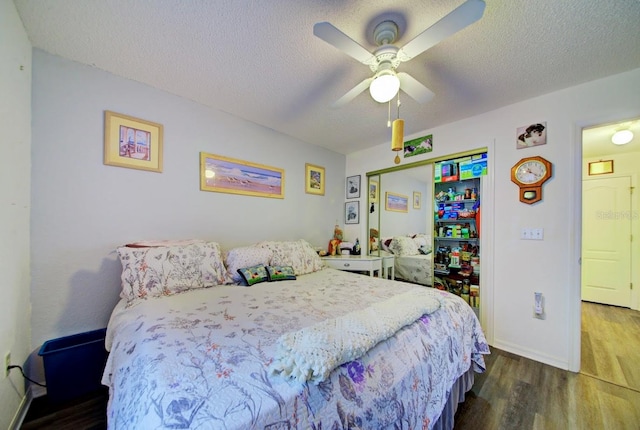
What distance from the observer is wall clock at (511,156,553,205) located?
6.85 ft

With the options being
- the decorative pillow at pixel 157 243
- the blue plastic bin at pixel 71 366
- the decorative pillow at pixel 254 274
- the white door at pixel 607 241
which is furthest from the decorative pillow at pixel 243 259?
the white door at pixel 607 241

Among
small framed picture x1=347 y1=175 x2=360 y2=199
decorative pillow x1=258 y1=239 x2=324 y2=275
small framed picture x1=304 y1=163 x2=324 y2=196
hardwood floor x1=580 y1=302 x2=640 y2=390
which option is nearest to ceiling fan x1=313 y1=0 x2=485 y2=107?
decorative pillow x1=258 y1=239 x2=324 y2=275

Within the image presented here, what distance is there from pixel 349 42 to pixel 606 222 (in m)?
4.91

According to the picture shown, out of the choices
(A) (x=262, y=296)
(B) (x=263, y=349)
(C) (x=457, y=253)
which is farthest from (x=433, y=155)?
(B) (x=263, y=349)

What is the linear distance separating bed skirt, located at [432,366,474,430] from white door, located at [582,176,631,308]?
149 inches

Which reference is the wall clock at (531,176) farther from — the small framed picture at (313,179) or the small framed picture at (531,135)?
the small framed picture at (313,179)

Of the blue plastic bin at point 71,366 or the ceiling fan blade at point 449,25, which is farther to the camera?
the blue plastic bin at point 71,366

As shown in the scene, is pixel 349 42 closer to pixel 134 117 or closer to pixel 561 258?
pixel 134 117

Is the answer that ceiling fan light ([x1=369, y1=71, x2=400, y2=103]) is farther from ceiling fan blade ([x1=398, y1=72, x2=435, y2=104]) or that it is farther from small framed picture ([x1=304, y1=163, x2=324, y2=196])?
small framed picture ([x1=304, y1=163, x2=324, y2=196])

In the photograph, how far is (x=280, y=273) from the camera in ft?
7.14

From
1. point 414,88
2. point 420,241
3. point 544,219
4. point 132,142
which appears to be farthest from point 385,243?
point 132,142

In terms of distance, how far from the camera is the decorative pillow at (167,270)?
5.29 ft

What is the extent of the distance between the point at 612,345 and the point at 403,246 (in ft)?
7.12

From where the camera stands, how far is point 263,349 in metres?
0.95
